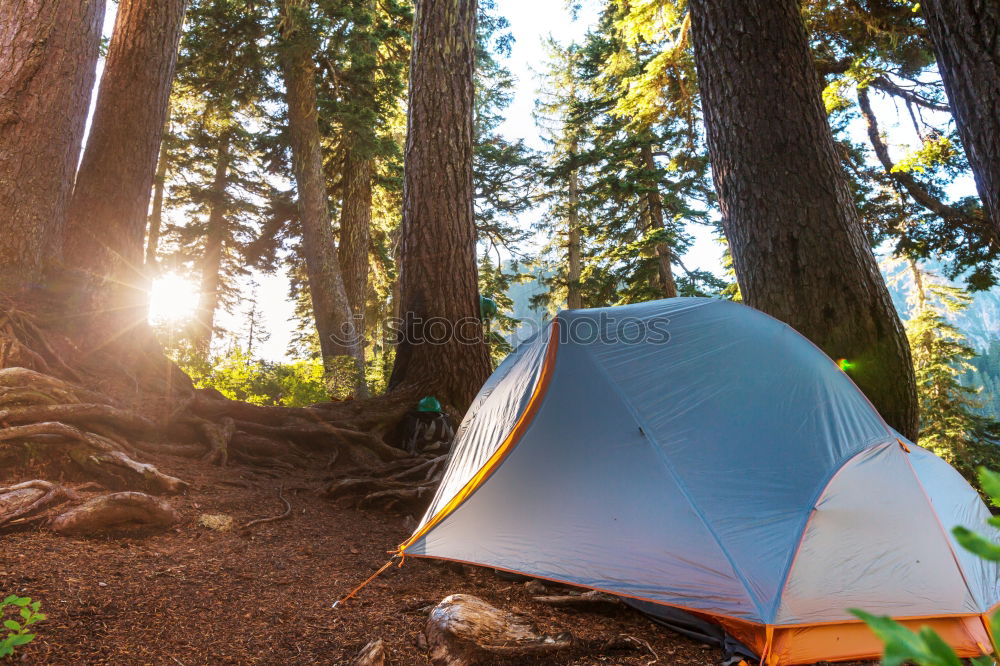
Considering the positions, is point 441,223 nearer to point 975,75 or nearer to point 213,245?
point 975,75

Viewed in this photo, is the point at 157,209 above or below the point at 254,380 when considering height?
above

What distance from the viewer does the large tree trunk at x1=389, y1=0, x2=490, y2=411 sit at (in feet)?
18.1

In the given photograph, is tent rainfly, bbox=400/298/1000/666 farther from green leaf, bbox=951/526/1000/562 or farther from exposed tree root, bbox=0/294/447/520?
green leaf, bbox=951/526/1000/562

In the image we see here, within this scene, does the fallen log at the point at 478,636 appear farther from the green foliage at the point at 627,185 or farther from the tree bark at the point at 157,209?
the tree bark at the point at 157,209

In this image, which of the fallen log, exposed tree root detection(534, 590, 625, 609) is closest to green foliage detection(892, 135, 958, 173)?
exposed tree root detection(534, 590, 625, 609)

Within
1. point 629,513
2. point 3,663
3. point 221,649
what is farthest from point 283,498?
point 629,513

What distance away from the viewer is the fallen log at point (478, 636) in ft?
7.32

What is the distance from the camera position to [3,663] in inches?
70.3

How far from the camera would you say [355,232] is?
1056cm

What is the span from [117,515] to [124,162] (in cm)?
340

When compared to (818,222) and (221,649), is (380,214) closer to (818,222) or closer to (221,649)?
(818,222)

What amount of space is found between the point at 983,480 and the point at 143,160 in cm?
611

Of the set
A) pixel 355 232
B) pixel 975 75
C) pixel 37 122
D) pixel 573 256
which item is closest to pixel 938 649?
pixel 975 75

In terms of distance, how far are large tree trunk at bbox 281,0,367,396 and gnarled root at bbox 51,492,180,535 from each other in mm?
5286
